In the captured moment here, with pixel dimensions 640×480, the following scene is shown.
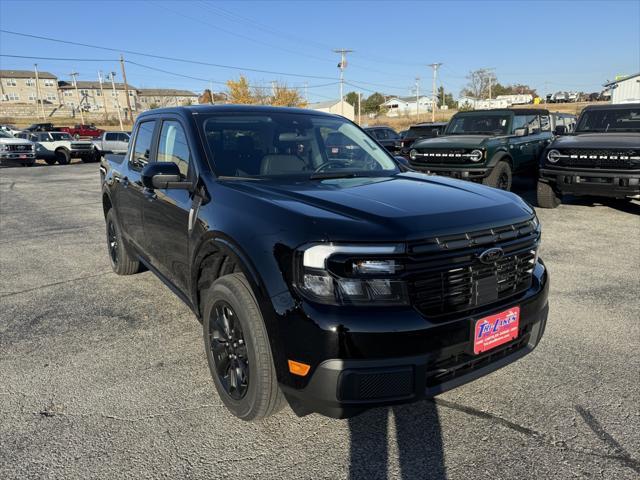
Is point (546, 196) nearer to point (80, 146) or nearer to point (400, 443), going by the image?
point (400, 443)

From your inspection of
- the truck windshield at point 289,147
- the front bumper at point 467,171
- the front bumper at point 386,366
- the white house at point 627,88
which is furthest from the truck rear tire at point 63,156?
the white house at point 627,88

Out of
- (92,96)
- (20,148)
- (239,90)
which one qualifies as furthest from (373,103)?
(20,148)

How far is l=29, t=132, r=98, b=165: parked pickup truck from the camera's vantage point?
24547 millimetres

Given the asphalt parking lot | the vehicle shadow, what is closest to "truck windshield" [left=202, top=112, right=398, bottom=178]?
the asphalt parking lot

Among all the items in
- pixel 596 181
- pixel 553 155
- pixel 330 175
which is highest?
pixel 330 175

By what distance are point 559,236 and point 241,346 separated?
234 inches

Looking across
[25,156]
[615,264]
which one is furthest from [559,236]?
[25,156]

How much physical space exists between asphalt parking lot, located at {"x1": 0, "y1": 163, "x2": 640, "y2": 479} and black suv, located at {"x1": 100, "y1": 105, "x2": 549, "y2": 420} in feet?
0.96

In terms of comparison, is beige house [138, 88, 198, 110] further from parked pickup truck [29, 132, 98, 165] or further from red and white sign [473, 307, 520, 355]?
red and white sign [473, 307, 520, 355]

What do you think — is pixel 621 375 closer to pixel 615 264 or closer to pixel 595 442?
pixel 595 442

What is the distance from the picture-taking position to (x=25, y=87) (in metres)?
99.7

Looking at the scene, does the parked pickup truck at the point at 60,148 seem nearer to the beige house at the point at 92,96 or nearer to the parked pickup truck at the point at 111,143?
the parked pickup truck at the point at 111,143

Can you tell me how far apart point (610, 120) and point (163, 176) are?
360 inches

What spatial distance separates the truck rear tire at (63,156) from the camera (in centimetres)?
2471
